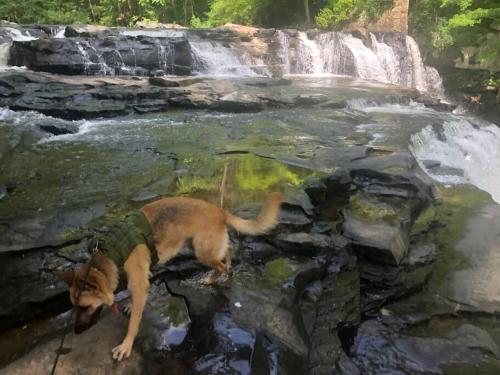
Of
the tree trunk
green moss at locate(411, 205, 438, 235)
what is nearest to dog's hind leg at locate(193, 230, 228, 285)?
green moss at locate(411, 205, 438, 235)

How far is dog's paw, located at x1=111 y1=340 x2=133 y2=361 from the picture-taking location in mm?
2840

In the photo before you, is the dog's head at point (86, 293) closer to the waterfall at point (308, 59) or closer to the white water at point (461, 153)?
the white water at point (461, 153)

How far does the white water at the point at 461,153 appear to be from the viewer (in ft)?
27.7

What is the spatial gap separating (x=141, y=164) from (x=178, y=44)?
1115 cm

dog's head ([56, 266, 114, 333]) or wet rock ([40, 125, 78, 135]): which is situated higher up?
wet rock ([40, 125, 78, 135])

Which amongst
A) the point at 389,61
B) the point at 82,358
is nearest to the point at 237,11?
the point at 389,61

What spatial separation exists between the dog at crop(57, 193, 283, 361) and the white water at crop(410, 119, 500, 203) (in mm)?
5757

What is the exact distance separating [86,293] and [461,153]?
9.62 meters

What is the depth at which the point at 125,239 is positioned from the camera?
294cm

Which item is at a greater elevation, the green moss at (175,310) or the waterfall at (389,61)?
the waterfall at (389,61)

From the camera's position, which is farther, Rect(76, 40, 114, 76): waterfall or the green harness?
Rect(76, 40, 114, 76): waterfall

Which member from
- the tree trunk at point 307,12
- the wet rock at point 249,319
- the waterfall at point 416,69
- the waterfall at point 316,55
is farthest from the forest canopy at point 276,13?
the wet rock at point 249,319

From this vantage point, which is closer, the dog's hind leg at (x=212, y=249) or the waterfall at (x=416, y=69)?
the dog's hind leg at (x=212, y=249)

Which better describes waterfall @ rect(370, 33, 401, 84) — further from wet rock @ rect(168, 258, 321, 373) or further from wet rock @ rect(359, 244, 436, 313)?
wet rock @ rect(168, 258, 321, 373)
